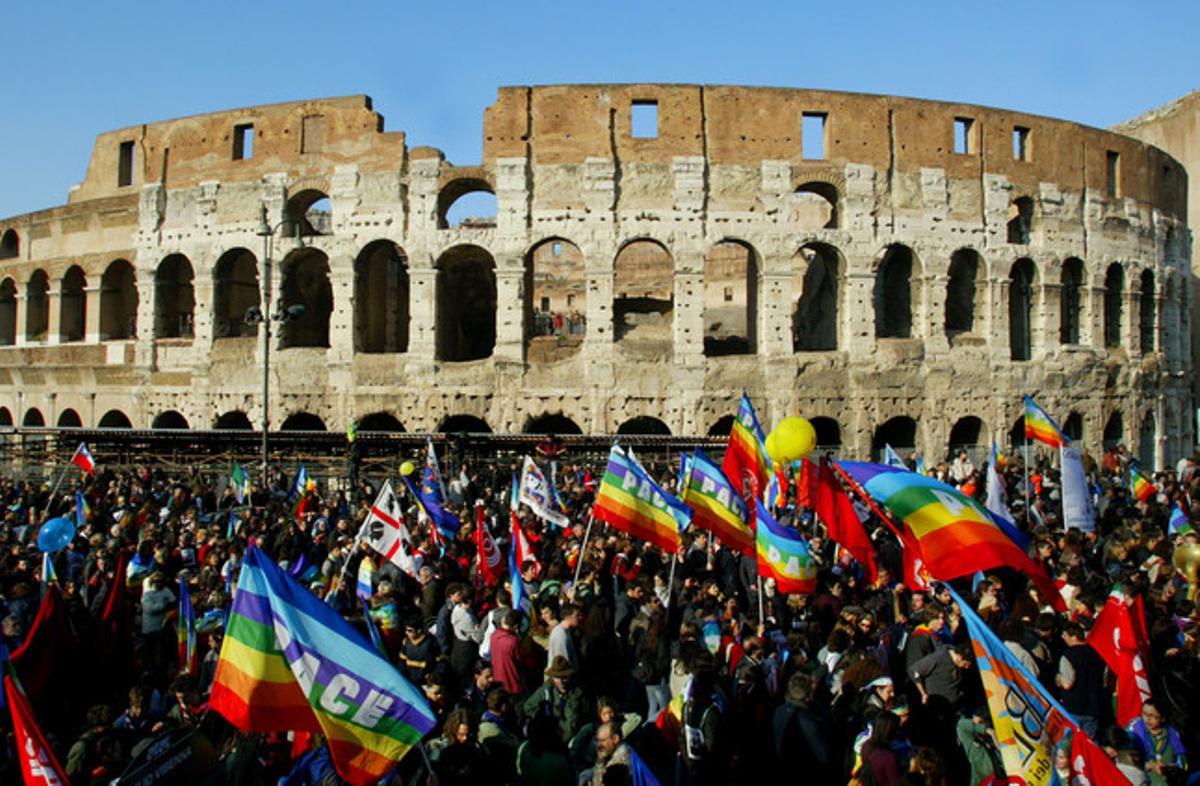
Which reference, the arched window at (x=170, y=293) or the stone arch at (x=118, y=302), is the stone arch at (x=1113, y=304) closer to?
the arched window at (x=170, y=293)

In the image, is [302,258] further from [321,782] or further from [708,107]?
[321,782]

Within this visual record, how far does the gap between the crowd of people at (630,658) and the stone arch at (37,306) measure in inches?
876

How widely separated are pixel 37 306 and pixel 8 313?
2.76m

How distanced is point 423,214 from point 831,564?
57.0ft

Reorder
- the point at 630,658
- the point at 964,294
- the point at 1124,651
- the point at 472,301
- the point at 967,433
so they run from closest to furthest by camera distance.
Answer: the point at 1124,651, the point at 630,658, the point at 967,433, the point at 964,294, the point at 472,301

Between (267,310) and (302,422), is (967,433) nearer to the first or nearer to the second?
(302,422)

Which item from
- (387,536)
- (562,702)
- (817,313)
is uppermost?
(817,313)

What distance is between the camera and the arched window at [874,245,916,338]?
2862cm

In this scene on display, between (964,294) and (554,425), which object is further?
(964,294)

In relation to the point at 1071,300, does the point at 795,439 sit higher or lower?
lower

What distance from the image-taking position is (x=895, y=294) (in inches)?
1153

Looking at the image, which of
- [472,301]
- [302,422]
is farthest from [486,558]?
[472,301]

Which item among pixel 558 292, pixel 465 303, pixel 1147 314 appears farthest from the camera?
pixel 558 292

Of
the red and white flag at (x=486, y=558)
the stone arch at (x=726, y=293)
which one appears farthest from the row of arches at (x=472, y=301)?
the red and white flag at (x=486, y=558)
